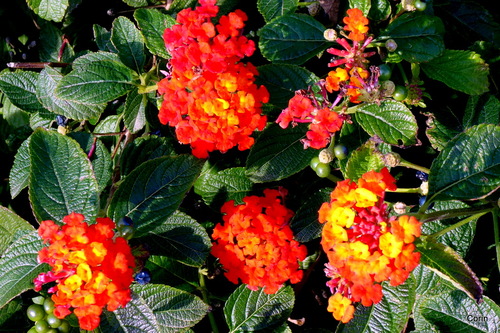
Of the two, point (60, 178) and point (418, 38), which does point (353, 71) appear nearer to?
point (418, 38)

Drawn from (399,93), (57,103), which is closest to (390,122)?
(399,93)

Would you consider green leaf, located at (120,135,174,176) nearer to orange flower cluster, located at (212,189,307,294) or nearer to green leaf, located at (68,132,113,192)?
green leaf, located at (68,132,113,192)

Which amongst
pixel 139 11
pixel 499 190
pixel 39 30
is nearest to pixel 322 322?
pixel 499 190

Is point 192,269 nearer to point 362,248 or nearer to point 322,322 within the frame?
point 322,322

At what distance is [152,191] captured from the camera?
1.87 m

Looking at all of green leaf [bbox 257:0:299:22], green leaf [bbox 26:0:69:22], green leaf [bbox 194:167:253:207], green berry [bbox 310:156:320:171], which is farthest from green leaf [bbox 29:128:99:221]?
green leaf [bbox 257:0:299:22]

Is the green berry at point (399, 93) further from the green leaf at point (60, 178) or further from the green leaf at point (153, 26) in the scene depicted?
the green leaf at point (60, 178)

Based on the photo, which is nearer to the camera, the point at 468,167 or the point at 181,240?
the point at 468,167

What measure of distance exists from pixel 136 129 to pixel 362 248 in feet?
3.32

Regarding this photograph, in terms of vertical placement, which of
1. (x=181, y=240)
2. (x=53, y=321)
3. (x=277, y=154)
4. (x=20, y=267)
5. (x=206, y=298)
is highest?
(x=277, y=154)

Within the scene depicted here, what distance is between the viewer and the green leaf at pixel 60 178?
1790 millimetres

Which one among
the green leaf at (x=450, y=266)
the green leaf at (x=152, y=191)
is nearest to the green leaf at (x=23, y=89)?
the green leaf at (x=152, y=191)

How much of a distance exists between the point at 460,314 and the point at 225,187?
0.94m

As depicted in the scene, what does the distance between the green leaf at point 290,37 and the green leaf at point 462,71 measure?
44cm
